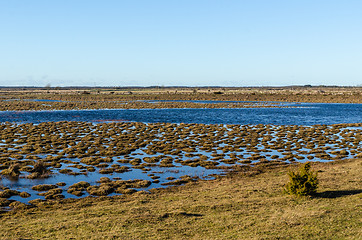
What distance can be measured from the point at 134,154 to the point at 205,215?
2552 cm

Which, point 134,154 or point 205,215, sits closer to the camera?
point 205,215

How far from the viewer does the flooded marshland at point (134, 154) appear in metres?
30.0

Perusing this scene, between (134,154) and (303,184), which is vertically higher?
(303,184)

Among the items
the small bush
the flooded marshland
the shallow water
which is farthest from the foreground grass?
the shallow water

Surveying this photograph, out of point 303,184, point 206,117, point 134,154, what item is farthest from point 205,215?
point 206,117

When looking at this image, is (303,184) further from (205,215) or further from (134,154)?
(134,154)

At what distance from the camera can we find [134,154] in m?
44.8

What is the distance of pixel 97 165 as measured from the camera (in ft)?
124

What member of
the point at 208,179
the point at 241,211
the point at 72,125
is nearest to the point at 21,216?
the point at 241,211

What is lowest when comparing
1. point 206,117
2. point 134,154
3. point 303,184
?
point 134,154

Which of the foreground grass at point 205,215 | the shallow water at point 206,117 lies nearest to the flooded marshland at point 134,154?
the foreground grass at point 205,215

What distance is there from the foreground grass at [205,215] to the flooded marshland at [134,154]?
12.8ft

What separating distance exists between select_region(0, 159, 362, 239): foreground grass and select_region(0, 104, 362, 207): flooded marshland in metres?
3.90

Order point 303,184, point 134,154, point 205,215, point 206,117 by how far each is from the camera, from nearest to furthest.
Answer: point 205,215 → point 303,184 → point 134,154 → point 206,117
